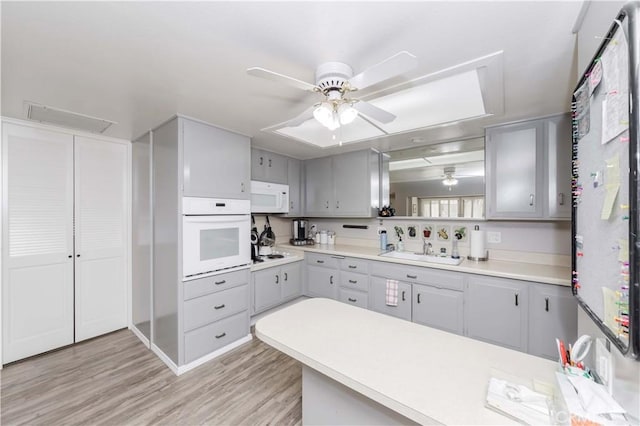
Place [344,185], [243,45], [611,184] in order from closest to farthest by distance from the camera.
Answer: [611,184], [243,45], [344,185]

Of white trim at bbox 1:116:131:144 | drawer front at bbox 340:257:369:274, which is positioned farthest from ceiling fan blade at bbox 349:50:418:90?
white trim at bbox 1:116:131:144

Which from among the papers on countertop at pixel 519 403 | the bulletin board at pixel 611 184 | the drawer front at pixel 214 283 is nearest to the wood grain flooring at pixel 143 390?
the drawer front at pixel 214 283

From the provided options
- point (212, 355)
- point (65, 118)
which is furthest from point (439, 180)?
point (65, 118)

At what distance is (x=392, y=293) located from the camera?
2766 millimetres

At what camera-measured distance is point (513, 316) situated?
2.14 m

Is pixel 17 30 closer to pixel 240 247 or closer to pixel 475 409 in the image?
pixel 240 247

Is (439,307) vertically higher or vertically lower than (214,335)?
higher

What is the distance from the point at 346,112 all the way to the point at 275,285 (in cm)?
239

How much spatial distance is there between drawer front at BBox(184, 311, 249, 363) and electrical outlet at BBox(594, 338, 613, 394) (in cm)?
259

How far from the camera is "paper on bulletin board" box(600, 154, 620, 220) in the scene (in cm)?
71

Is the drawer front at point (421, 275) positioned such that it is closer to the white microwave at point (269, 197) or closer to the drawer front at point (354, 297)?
the drawer front at point (354, 297)

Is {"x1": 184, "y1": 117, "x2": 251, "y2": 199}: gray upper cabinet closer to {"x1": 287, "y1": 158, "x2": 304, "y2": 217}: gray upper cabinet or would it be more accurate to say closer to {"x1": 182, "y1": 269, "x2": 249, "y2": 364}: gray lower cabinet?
{"x1": 182, "y1": 269, "x2": 249, "y2": 364}: gray lower cabinet

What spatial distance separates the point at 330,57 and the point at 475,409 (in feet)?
5.13

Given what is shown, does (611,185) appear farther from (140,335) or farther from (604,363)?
(140,335)
